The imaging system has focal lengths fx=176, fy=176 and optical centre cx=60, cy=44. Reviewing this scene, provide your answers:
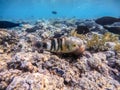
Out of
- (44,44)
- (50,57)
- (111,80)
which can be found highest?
(44,44)

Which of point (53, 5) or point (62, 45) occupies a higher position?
point (53, 5)

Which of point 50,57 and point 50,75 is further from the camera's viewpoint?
point 50,57

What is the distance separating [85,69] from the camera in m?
3.41

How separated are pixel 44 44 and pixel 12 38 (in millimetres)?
2281

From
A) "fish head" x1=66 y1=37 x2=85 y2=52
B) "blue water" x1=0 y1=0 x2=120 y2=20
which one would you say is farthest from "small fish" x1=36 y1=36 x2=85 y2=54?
"blue water" x1=0 y1=0 x2=120 y2=20

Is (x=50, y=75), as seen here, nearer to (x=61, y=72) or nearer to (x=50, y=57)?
(x=61, y=72)

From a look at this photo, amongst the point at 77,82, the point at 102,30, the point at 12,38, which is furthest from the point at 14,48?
the point at 102,30

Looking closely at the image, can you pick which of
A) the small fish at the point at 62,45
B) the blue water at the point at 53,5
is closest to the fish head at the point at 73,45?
the small fish at the point at 62,45

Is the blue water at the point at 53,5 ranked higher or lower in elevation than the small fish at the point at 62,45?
higher

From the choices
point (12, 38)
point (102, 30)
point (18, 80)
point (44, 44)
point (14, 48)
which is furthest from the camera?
point (102, 30)

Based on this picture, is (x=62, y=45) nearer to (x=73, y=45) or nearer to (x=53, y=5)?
(x=73, y=45)

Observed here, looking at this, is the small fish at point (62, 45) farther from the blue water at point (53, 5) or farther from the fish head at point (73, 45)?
the blue water at point (53, 5)

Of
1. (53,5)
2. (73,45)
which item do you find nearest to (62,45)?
(73,45)

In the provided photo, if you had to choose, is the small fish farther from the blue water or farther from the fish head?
the blue water
